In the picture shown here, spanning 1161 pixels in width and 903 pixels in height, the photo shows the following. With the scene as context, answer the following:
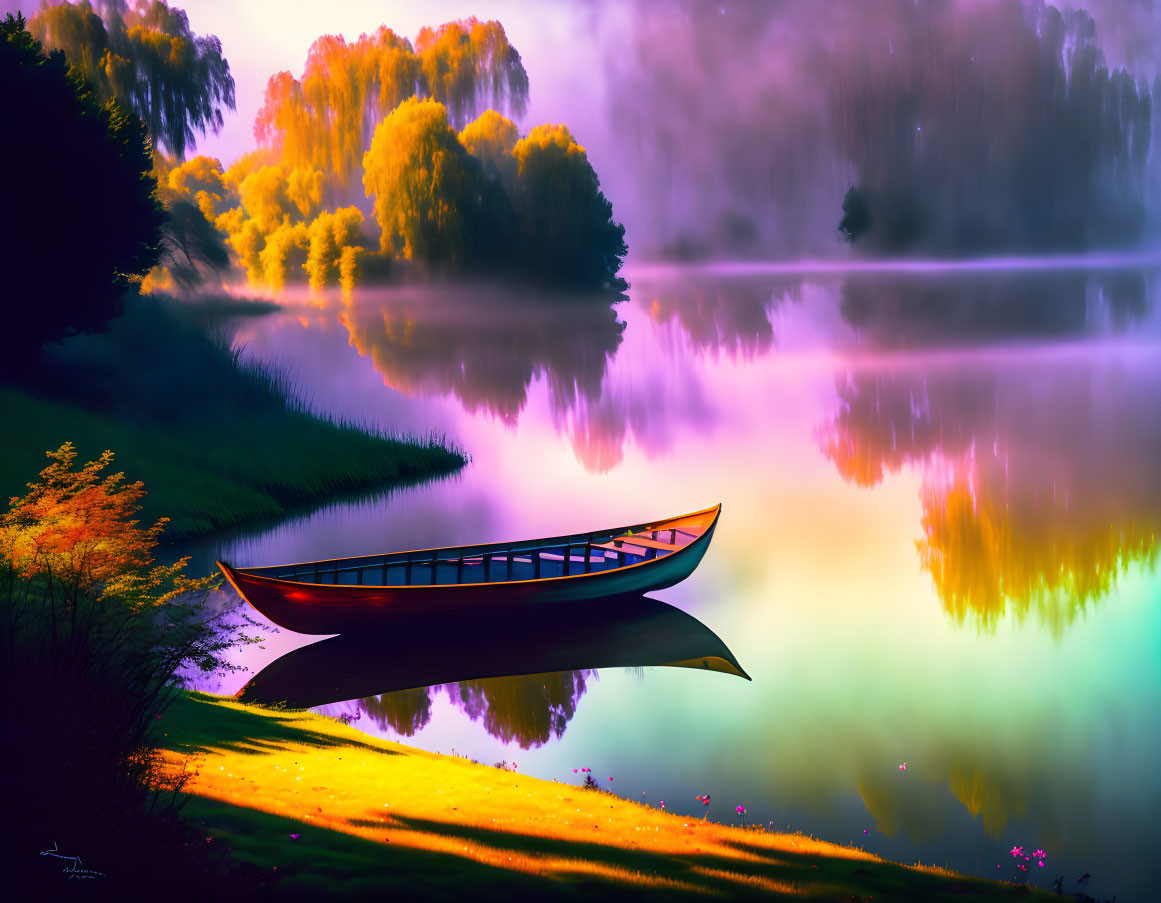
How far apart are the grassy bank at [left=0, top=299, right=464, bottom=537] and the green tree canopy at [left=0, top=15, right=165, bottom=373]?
1477 millimetres

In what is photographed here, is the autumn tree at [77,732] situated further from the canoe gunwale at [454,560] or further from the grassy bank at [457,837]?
the canoe gunwale at [454,560]

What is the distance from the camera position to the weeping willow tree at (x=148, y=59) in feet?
104

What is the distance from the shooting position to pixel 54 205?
805 inches

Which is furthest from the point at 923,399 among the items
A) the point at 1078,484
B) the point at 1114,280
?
the point at 1114,280

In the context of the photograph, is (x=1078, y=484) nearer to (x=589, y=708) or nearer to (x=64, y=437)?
(x=589, y=708)

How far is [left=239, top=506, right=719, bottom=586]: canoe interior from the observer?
14469mm

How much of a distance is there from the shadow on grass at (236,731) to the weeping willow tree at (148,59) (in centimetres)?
2767

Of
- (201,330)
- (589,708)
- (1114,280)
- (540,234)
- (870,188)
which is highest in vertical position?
(870,188)

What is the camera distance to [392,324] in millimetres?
56656

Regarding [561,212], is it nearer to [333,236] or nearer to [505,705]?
[333,236]

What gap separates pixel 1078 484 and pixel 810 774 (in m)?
15.8

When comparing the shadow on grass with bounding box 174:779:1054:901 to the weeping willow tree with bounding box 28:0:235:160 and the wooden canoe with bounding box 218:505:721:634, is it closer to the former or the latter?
the wooden canoe with bounding box 218:505:721:634

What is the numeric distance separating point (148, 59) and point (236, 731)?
103 ft
